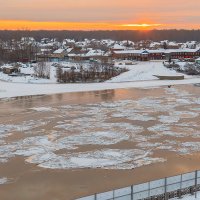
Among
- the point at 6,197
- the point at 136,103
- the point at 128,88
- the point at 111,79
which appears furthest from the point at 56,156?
the point at 111,79

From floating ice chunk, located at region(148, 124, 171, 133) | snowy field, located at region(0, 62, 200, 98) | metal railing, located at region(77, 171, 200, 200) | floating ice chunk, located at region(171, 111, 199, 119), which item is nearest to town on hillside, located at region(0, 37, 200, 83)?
snowy field, located at region(0, 62, 200, 98)

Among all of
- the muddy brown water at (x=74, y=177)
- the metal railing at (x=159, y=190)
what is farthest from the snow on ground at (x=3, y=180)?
the metal railing at (x=159, y=190)

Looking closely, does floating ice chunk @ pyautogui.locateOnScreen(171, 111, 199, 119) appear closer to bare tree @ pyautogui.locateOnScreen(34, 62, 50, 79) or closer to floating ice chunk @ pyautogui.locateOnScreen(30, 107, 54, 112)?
floating ice chunk @ pyautogui.locateOnScreen(30, 107, 54, 112)

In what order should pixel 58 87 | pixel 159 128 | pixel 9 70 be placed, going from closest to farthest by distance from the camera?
1. pixel 159 128
2. pixel 58 87
3. pixel 9 70

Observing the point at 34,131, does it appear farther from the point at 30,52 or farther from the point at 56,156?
the point at 30,52

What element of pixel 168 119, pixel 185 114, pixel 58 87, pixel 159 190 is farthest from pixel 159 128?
pixel 58 87

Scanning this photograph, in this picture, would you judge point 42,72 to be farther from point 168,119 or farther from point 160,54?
point 160,54

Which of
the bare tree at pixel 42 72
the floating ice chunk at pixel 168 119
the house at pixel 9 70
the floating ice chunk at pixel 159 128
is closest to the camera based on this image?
the floating ice chunk at pixel 159 128

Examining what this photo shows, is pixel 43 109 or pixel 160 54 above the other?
pixel 160 54

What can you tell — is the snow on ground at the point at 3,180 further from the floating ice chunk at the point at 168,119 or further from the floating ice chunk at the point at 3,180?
the floating ice chunk at the point at 168,119
